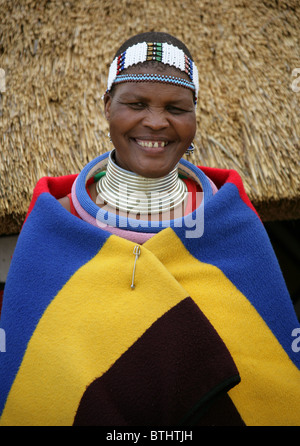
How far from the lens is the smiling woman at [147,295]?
1256 millimetres

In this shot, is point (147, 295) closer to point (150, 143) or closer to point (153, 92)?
point (150, 143)

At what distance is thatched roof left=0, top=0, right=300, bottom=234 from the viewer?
2494 millimetres

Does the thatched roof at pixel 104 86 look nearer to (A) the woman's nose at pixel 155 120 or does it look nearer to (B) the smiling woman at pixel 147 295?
(B) the smiling woman at pixel 147 295

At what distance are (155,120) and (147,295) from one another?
582mm

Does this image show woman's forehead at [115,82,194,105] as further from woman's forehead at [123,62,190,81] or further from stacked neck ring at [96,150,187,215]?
stacked neck ring at [96,150,187,215]

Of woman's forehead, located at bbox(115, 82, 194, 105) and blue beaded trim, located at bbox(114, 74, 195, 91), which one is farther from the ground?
blue beaded trim, located at bbox(114, 74, 195, 91)

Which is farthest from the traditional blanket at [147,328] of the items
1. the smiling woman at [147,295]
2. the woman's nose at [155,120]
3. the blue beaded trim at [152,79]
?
the blue beaded trim at [152,79]

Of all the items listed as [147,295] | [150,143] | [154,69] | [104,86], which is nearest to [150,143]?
[150,143]

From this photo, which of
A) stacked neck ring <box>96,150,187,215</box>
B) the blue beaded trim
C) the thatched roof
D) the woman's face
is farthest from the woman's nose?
the thatched roof

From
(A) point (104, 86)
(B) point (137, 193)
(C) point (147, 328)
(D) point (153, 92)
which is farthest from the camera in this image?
(A) point (104, 86)

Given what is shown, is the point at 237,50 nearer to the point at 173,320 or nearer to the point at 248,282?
the point at 248,282

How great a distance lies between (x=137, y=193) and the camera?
5.30 feet

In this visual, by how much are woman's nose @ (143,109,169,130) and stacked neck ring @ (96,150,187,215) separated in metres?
0.21

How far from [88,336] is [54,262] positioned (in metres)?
0.27
